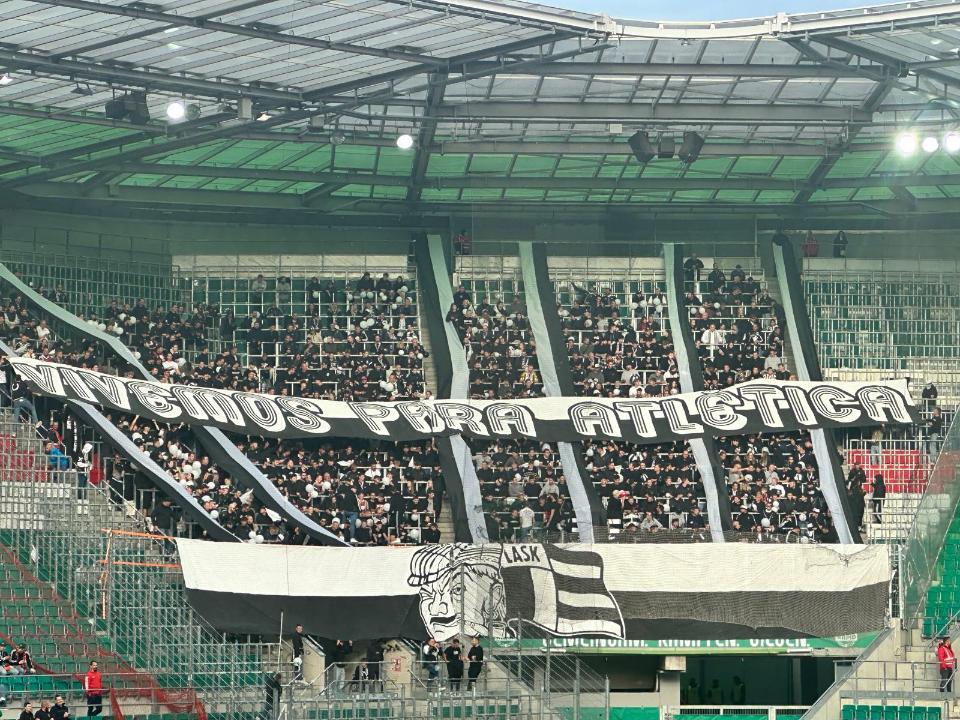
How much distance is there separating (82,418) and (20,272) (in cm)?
532

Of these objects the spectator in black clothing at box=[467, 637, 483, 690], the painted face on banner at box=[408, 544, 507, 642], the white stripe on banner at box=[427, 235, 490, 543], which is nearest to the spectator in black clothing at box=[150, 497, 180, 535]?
the painted face on banner at box=[408, 544, 507, 642]

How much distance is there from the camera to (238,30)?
30750 mm

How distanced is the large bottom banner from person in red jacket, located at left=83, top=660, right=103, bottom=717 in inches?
196

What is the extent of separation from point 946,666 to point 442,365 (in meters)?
13.1

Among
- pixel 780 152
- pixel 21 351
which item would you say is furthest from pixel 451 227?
pixel 21 351

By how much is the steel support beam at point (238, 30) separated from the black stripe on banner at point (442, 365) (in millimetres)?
7131

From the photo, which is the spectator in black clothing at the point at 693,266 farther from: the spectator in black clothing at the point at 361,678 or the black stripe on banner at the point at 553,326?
the spectator in black clothing at the point at 361,678

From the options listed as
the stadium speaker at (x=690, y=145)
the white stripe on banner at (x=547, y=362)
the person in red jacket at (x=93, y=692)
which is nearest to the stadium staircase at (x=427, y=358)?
the white stripe on banner at (x=547, y=362)

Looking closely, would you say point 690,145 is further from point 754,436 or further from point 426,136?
point 754,436

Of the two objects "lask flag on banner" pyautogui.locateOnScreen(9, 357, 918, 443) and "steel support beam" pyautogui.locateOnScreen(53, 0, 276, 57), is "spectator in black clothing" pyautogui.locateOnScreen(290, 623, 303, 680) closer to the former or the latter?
"lask flag on banner" pyautogui.locateOnScreen(9, 357, 918, 443)

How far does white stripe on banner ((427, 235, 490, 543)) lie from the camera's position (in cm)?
3425

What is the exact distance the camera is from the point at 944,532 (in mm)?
32719

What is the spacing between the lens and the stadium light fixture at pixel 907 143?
3650 cm

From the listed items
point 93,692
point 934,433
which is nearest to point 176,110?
point 93,692
